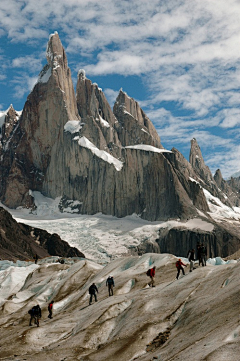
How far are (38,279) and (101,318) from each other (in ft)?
95.6

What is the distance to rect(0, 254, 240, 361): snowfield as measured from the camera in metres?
22.7

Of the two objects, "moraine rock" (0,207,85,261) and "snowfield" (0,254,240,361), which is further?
"moraine rock" (0,207,85,261)

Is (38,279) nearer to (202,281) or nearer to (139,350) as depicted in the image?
(202,281)

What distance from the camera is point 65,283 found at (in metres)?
50.2

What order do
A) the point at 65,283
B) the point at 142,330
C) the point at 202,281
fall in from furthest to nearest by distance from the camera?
the point at 65,283, the point at 202,281, the point at 142,330

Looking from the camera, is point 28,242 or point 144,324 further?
point 28,242

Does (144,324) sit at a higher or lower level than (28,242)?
lower

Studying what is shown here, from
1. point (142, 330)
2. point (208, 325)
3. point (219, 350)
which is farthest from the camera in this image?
point (142, 330)

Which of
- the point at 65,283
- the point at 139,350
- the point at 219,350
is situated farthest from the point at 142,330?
the point at 65,283

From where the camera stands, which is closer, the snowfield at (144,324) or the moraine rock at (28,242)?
the snowfield at (144,324)

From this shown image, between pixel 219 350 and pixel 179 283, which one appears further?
pixel 179 283

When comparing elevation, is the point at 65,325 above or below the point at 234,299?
below

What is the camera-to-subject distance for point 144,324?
2783cm

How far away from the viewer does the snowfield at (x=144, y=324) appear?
74.4 ft
